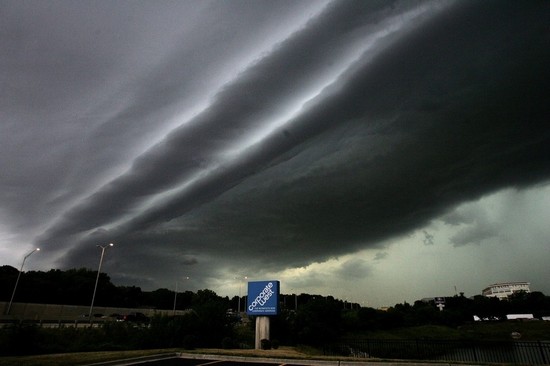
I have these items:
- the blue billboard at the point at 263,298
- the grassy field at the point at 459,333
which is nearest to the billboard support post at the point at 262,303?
the blue billboard at the point at 263,298

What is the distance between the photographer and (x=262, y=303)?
2652 cm

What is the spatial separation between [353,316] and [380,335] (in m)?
5.96

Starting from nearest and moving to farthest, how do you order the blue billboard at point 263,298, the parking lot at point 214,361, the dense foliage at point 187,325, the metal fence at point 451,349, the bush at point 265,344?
1. the parking lot at point 214,361
2. the metal fence at point 451,349
3. the dense foliage at point 187,325
4. the bush at point 265,344
5. the blue billboard at point 263,298

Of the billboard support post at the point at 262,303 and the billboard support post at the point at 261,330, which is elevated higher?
the billboard support post at the point at 262,303

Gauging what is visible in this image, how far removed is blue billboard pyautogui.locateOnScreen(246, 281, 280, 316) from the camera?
86.0 ft

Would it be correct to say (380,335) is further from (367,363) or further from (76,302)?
(76,302)

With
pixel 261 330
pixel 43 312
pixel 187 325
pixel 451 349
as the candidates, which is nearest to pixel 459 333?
pixel 451 349

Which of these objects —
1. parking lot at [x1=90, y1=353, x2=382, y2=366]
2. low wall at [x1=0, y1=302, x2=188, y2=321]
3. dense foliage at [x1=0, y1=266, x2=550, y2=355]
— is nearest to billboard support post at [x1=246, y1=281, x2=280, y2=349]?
dense foliage at [x1=0, y1=266, x2=550, y2=355]

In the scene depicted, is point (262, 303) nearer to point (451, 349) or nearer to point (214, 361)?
point (214, 361)

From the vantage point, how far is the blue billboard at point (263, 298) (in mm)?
26203

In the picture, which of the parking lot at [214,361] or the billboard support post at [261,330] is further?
the billboard support post at [261,330]

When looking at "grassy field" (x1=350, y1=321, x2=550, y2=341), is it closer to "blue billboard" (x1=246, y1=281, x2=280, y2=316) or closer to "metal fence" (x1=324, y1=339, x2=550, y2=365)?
"metal fence" (x1=324, y1=339, x2=550, y2=365)

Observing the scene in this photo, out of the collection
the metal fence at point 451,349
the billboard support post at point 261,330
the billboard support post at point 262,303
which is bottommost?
the metal fence at point 451,349

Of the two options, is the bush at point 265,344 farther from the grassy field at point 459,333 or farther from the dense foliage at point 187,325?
the grassy field at point 459,333
